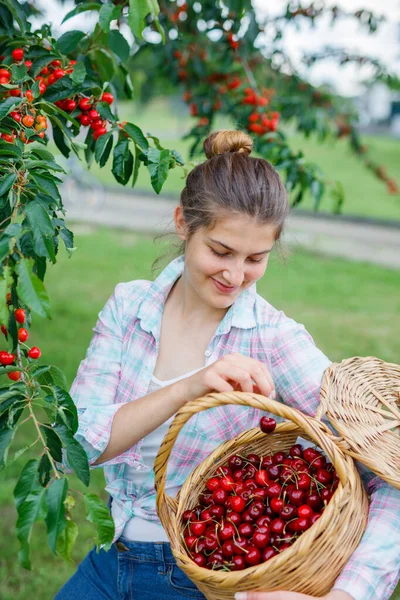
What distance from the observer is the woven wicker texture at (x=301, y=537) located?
1.22 m

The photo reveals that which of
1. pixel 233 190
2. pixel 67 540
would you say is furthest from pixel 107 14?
pixel 67 540

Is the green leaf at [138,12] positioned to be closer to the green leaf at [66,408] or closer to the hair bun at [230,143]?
the hair bun at [230,143]

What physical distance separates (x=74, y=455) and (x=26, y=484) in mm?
143

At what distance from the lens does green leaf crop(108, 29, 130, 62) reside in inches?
79.1

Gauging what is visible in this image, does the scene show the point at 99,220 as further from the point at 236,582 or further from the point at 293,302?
the point at 236,582

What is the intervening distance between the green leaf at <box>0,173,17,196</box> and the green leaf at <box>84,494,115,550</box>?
59 cm

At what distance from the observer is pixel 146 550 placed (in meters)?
1.71

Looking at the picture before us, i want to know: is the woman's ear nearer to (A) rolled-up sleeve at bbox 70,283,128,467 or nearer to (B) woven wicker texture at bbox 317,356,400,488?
(A) rolled-up sleeve at bbox 70,283,128,467

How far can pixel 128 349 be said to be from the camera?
181 centimetres

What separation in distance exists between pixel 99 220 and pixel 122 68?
9.34 metres

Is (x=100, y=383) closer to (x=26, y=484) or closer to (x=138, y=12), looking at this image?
(x=26, y=484)

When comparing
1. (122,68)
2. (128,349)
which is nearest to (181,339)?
(128,349)

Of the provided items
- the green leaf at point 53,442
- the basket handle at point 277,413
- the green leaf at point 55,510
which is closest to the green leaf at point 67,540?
the green leaf at point 55,510

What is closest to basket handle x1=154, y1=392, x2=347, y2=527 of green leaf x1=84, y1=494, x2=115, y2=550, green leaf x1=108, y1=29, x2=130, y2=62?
green leaf x1=84, y1=494, x2=115, y2=550
